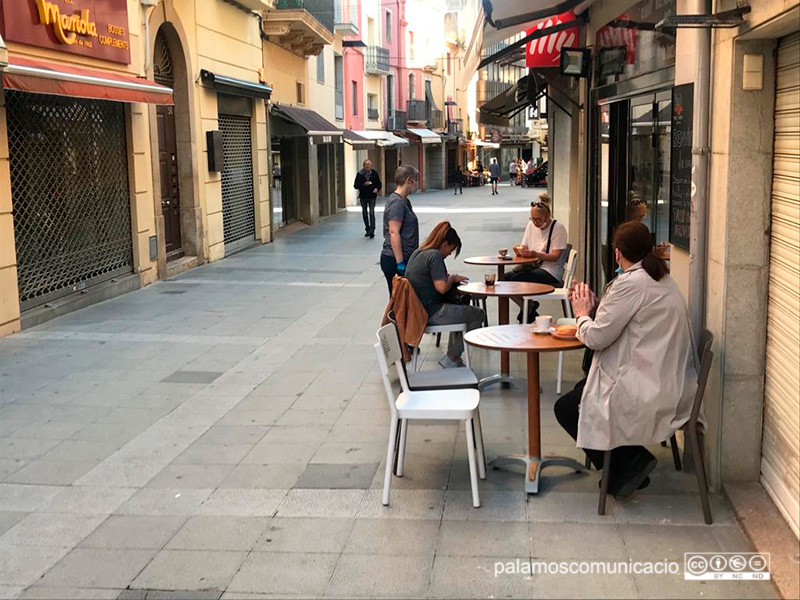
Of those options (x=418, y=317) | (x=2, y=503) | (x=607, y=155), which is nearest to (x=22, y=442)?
(x=2, y=503)

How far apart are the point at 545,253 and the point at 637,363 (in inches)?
180

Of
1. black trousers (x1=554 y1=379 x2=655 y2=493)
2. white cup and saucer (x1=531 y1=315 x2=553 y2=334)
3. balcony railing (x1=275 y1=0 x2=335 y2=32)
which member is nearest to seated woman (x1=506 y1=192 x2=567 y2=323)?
white cup and saucer (x1=531 y1=315 x2=553 y2=334)

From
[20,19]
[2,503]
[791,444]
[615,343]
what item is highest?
[20,19]

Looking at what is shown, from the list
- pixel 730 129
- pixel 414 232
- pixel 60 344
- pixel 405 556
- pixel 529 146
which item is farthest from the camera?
pixel 529 146

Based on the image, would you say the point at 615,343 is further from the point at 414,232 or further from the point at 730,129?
the point at 414,232

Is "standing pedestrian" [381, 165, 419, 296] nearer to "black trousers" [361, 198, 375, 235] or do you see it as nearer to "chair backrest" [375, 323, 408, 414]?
"chair backrest" [375, 323, 408, 414]

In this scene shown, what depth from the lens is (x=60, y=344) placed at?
30.0 ft

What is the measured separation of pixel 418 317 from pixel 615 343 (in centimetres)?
234

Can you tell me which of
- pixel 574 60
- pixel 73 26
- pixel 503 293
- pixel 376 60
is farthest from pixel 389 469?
pixel 376 60

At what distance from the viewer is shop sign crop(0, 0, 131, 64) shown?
9609 millimetres

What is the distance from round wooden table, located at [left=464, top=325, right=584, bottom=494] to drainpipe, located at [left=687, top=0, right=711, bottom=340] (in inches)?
27.6

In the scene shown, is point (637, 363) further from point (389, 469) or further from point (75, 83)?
point (75, 83)

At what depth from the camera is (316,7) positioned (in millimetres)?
23156

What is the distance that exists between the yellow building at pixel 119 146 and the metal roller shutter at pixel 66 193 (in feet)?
0.07
